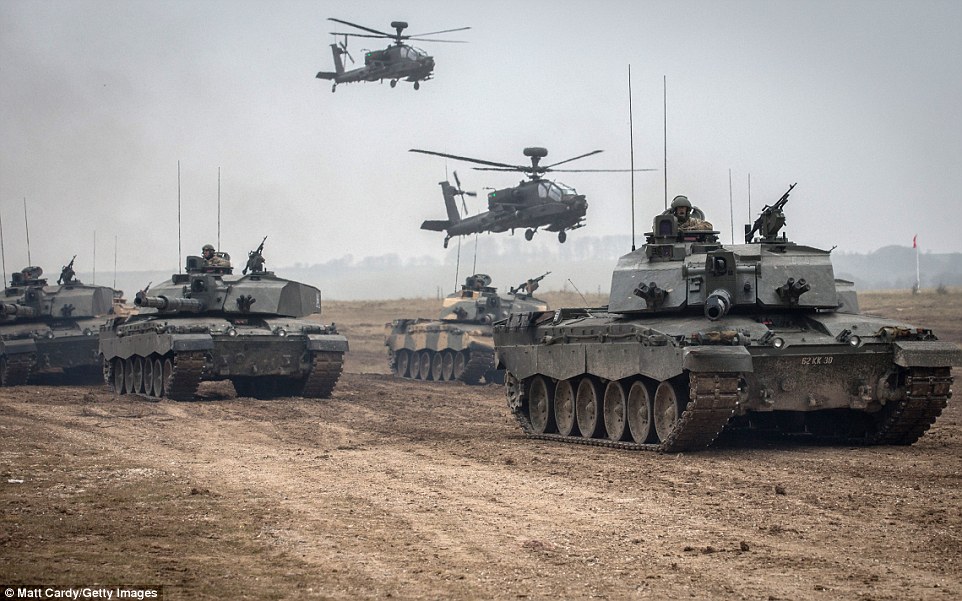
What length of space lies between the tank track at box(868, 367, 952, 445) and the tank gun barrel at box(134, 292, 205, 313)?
16279 millimetres

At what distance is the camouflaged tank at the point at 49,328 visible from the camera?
3362cm

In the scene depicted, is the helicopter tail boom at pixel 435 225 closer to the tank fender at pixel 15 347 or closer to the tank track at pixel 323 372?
the tank fender at pixel 15 347

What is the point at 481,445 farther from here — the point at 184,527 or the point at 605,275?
the point at 605,275

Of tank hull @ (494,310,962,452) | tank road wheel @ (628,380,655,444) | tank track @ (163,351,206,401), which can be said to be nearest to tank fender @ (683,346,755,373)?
tank hull @ (494,310,962,452)

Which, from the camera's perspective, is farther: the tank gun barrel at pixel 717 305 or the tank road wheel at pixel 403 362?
the tank road wheel at pixel 403 362

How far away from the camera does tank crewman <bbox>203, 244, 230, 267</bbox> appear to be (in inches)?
1197

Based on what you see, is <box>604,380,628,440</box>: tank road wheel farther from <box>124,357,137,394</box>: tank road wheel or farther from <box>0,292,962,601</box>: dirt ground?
<box>124,357,137,394</box>: tank road wheel

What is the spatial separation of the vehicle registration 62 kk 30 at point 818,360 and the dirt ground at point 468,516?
3.71 feet

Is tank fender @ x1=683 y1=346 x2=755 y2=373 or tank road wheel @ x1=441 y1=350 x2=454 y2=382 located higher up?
tank fender @ x1=683 y1=346 x2=755 y2=373

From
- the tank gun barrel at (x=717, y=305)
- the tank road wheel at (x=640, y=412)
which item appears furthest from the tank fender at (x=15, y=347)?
the tank gun barrel at (x=717, y=305)

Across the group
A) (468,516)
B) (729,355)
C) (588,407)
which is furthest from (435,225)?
(468,516)

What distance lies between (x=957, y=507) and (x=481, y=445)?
793 centimetres

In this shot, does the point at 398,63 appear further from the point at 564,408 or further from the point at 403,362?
the point at 564,408

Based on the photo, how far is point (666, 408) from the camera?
17.2 m
